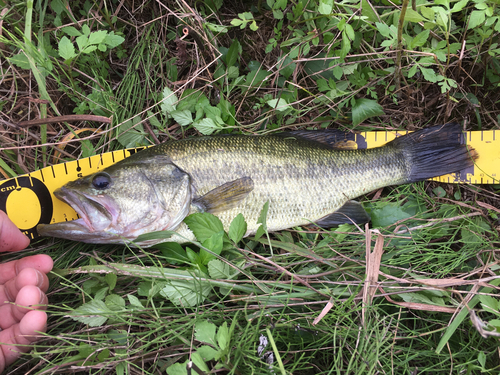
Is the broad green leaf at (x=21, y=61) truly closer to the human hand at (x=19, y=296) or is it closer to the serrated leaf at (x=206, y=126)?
the human hand at (x=19, y=296)

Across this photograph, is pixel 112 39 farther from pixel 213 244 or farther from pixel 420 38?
pixel 420 38

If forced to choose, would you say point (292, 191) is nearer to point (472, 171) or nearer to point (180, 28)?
point (472, 171)

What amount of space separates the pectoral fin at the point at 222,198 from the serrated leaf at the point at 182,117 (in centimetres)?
84

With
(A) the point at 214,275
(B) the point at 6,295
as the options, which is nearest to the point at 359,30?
(A) the point at 214,275

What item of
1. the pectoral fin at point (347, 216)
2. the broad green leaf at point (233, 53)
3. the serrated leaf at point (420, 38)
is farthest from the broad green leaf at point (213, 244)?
the serrated leaf at point (420, 38)

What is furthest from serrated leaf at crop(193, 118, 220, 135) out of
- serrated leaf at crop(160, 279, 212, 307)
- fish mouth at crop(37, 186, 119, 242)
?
serrated leaf at crop(160, 279, 212, 307)

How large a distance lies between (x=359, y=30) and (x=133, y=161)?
247 centimetres

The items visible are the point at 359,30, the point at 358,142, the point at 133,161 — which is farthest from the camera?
the point at 358,142

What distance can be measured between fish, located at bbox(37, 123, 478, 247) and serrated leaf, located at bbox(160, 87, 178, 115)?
45 centimetres

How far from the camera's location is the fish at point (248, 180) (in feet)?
8.02

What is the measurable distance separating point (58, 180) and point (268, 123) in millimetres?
2084

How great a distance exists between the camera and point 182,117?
3.04 meters

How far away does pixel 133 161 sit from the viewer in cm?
264

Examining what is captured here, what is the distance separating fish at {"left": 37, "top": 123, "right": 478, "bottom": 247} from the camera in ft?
8.02
